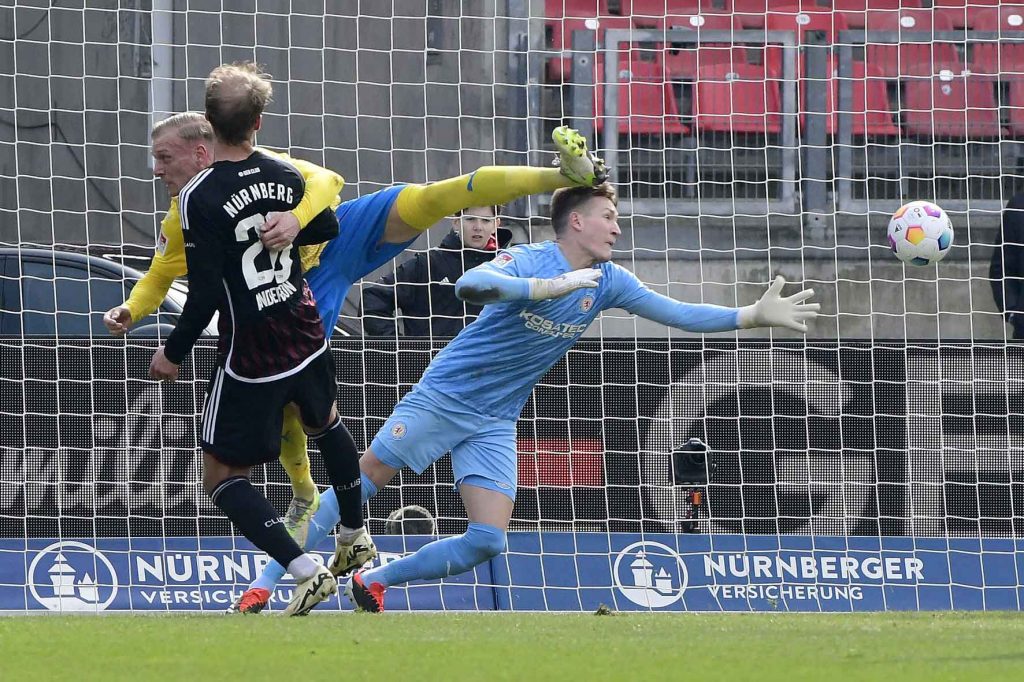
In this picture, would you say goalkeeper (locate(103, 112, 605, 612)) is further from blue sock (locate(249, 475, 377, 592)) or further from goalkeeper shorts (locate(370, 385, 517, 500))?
goalkeeper shorts (locate(370, 385, 517, 500))

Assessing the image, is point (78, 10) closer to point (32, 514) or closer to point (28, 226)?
point (28, 226)

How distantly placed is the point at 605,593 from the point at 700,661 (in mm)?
4201

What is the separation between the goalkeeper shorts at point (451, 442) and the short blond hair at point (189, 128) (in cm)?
136

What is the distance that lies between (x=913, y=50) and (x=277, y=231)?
22.2 feet

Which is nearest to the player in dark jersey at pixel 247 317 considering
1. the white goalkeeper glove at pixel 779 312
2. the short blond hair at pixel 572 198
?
the short blond hair at pixel 572 198

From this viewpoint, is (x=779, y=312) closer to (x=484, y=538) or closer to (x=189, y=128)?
(x=484, y=538)

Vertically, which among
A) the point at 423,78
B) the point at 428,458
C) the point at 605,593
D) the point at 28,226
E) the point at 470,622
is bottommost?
the point at 605,593

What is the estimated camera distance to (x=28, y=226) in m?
10.5

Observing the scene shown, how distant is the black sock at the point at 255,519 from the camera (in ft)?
18.3

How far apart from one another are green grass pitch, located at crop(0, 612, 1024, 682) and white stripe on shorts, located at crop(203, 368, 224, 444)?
62 cm

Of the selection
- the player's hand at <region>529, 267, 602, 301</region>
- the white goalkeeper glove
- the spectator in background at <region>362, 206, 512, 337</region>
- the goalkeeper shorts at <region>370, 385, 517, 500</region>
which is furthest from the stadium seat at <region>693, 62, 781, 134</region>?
the player's hand at <region>529, 267, 602, 301</region>

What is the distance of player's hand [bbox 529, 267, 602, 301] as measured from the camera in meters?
5.84

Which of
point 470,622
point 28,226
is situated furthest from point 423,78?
point 470,622

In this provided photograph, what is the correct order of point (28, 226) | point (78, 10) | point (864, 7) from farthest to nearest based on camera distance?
1. point (864, 7)
2. point (28, 226)
3. point (78, 10)
